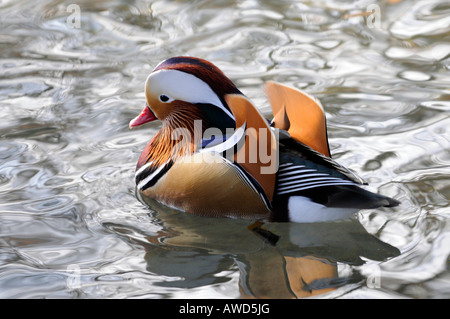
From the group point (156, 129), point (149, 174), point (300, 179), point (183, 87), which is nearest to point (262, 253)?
point (300, 179)

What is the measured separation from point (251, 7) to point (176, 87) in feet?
10.6

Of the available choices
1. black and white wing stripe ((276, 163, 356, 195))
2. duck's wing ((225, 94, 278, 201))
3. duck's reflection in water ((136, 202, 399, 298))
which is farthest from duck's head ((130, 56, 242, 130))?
duck's reflection in water ((136, 202, 399, 298))

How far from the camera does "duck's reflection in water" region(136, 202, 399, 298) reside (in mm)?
3451

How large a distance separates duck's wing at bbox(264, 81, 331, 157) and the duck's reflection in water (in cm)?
49

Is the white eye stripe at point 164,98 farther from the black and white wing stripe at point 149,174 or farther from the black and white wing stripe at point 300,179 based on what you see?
the black and white wing stripe at point 300,179

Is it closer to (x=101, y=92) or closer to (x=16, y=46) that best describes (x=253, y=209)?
(x=101, y=92)

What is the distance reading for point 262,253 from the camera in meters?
3.75

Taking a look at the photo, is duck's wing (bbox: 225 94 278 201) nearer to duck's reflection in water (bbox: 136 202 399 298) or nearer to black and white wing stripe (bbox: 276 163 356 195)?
black and white wing stripe (bbox: 276 163 356 195)

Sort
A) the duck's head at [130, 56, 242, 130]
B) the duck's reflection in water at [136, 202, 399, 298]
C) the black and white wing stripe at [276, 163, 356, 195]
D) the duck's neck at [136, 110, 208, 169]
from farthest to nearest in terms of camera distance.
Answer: the duck's neck at [136, 110, 208, 169]
the duck's head at [130, 56, 242, 130]
the black and white wing stripe at [276, 163, 356, 195]
the duck's reflection in water at [136, 202, 399, 298]

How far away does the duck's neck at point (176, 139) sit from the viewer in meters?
4.16

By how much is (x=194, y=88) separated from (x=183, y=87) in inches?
2.9

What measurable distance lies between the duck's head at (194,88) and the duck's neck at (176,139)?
1.7 inches
